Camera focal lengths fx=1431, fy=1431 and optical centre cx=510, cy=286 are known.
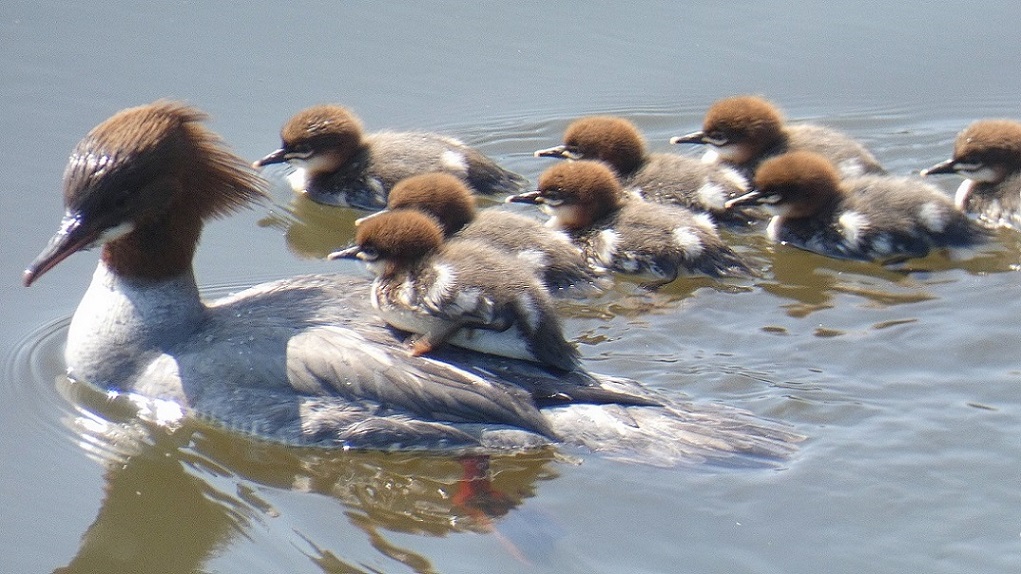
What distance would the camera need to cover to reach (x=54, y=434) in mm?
5371

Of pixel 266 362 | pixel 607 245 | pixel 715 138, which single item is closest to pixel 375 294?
pixel 266 362

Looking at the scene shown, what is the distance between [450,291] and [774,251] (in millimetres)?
2231

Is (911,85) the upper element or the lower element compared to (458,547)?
upper

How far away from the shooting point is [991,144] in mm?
7039

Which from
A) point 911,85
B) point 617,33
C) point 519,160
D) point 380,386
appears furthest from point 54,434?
point 911,85

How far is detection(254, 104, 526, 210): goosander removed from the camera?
736 cm

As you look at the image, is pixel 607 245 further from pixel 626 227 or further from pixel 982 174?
pixel 982 174

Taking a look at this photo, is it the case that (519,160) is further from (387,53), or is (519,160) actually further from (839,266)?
(839,266)

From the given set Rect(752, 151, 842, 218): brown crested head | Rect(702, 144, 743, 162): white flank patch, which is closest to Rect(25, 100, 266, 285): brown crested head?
Rect(752, 151, 842, 218): brown crested head

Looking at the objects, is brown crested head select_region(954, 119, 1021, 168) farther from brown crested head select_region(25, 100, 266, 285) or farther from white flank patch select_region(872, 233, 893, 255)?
brown crested head select_region(25, 100, 266, 285)

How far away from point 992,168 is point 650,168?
1691 millimetres

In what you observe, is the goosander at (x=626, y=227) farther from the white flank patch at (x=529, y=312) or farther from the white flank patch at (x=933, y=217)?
the white flank patch at (x=529, y=312)

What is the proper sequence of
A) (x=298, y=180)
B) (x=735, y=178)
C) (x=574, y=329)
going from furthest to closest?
(x=298, y=180), (x=735, y=178), (x=574, y=329)

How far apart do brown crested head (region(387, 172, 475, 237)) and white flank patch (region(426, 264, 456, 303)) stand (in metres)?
0.97
